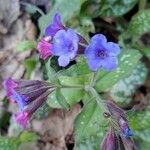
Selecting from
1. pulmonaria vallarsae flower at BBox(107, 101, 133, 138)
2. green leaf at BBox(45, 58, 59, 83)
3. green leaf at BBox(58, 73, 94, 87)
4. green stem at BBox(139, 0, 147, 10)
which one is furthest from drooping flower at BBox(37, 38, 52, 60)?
green stem at BBox(139, 0, 147, 10)

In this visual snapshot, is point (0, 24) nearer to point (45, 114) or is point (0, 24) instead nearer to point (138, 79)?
point (45, 114)

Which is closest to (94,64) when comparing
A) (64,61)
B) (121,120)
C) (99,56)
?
(99,56)

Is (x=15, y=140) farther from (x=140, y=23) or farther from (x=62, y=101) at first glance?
(x=140, y=23)

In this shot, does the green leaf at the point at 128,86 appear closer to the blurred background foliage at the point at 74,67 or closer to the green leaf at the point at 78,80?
the blurred background foliage at the point at 74,67

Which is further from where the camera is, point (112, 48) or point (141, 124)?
point (141, 124)

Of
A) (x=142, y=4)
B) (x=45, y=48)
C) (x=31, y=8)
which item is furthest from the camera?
(x=31, y=8)

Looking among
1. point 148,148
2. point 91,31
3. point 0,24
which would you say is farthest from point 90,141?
point 0,24
